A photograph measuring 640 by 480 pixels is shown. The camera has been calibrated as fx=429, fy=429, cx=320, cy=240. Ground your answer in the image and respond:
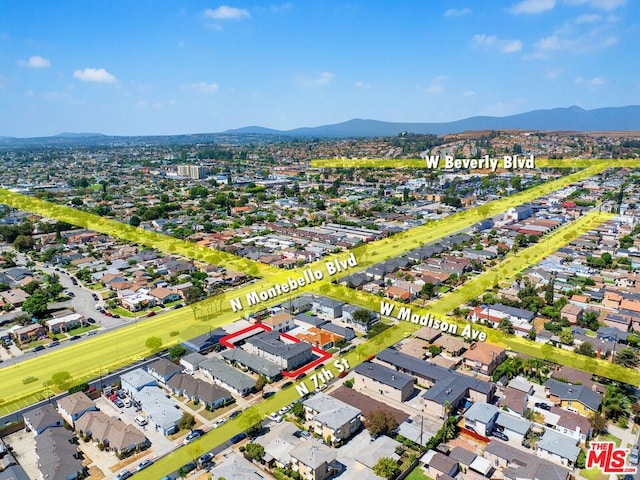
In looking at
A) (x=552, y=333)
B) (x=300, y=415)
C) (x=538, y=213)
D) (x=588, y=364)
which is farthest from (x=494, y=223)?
(x=300, y=415)

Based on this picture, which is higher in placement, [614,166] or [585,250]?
[614,166]

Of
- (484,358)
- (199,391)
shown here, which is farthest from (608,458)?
(199,391)

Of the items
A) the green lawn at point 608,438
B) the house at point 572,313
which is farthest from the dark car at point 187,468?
the house at point 572,313

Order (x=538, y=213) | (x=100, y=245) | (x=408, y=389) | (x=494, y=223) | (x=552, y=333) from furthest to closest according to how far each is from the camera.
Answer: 1. (x=538, y=213)
2. (x=494, y=223)
3. (x=100, y=245)
4. (x=552, y=333)
5. (x=408, y=389)

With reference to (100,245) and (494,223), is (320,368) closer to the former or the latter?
(100,245)

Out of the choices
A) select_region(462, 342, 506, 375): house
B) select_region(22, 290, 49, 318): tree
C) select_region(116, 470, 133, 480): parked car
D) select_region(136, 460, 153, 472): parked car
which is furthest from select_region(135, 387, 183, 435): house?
select_region(462, 342, 506, 375): house
